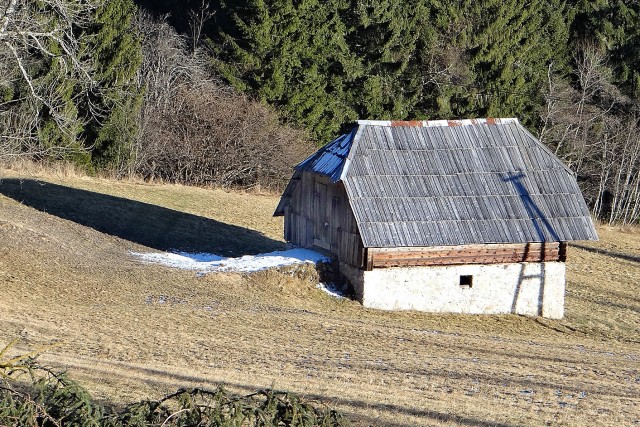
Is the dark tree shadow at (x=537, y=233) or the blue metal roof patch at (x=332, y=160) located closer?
the blue metal roof patch at (x=332, y=160)

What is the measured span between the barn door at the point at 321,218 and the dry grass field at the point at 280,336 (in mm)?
1732

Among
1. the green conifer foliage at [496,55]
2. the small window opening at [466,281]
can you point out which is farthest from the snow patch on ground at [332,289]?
the green conifer foliage at [496,55]

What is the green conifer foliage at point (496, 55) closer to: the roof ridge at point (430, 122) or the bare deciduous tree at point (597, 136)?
the bare deciduous tree at point (597, 136)

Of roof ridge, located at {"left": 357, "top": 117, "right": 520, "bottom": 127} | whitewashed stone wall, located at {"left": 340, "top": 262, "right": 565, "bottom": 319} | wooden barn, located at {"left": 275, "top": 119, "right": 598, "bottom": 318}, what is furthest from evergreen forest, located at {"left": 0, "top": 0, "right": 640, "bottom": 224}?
whitewashed stone wall, located at {"left": 340, "top": 262, "right": 565, "bottom": 319}

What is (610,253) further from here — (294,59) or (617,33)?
(617,33)

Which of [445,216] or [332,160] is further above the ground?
[332,160]

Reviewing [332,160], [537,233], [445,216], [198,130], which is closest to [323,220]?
[332,160]

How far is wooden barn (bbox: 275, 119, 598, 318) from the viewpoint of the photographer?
2403cm

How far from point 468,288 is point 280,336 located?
7.23 metres

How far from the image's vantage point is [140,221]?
33.1m

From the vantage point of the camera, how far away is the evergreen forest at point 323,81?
43.0 meters

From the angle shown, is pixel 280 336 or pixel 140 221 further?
pixel 140 221

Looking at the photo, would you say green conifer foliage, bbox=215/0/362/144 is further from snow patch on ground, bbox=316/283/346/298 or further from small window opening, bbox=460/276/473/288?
small window opening, bbox=460/276/473/288

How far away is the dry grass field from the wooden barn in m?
0.79
